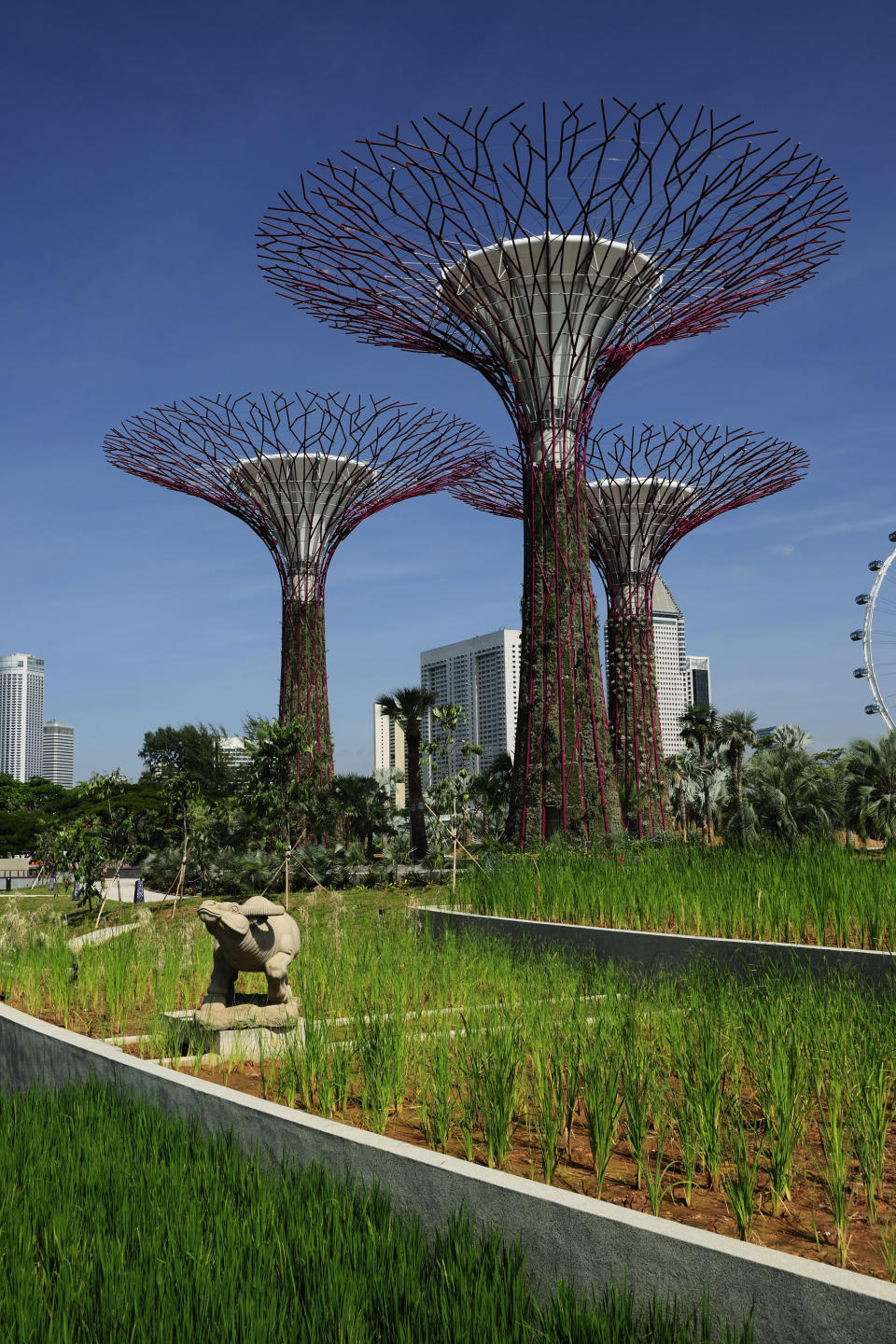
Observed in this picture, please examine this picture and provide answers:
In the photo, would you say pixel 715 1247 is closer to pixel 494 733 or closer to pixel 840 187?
pixel 840 187

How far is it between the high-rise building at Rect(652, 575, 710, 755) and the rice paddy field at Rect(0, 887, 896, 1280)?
133193 millimetres

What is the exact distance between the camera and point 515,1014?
15.8ft

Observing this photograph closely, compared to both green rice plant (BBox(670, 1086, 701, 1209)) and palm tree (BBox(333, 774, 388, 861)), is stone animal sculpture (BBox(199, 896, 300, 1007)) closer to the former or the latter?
green rice plant (BBox(670, 1086, 701, 1209))

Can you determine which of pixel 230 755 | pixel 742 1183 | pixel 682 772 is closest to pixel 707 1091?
pixel 742 1183

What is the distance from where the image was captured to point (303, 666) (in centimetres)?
2219

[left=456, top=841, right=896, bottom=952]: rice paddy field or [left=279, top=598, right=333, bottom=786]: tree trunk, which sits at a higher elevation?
[left=279, top=598, right=333, bottom=786]: tree trunk

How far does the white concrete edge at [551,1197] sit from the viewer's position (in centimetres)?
244

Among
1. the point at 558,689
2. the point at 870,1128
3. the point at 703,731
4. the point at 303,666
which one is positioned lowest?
the point at 870,1128

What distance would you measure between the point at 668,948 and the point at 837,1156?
14.8 feet

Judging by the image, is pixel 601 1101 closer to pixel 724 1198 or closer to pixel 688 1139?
pixel 688 1139

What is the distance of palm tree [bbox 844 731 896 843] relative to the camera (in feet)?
82.1

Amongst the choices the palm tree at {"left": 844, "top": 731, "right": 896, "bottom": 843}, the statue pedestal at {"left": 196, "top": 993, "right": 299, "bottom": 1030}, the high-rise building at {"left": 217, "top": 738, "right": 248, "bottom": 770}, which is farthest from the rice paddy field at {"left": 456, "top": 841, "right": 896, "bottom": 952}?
the high-rise building at {"left": 217, "top": 738, "right": 248, "bottom": 770}

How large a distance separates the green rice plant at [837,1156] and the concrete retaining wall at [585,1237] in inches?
10.1

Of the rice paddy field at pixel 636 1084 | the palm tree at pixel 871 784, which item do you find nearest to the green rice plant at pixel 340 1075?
the rice paddy field at pixel 636 1084
